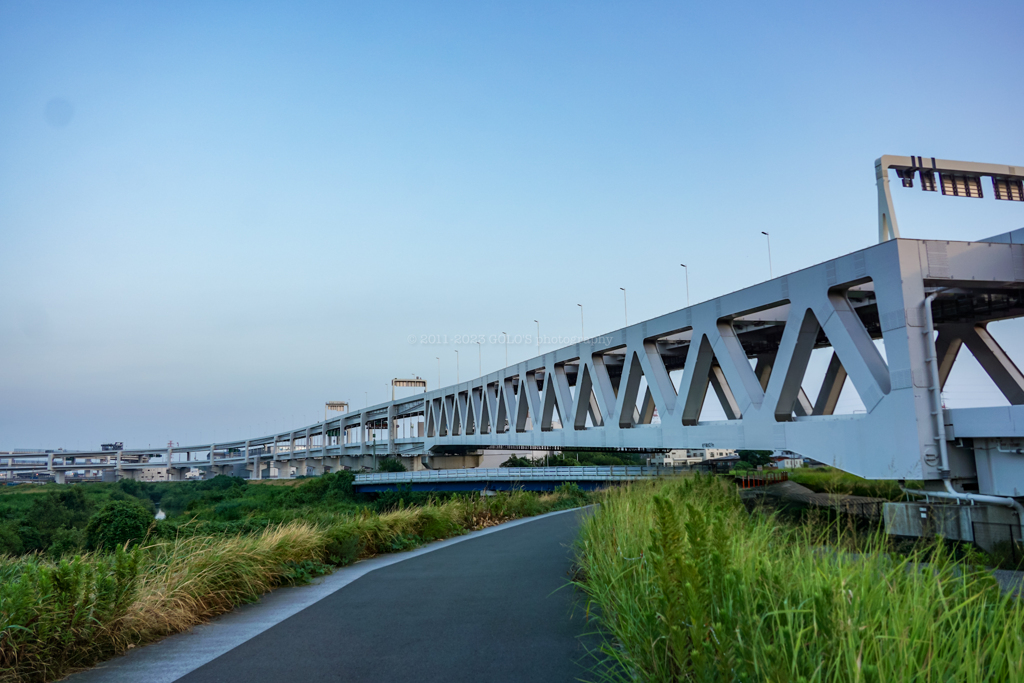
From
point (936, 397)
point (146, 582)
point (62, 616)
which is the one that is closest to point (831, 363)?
Result: point (936, 397)

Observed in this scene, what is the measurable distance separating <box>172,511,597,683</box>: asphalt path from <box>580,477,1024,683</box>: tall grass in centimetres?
95

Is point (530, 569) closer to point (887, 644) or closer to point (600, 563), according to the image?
point (600, 563)

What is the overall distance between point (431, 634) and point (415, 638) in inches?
8.5

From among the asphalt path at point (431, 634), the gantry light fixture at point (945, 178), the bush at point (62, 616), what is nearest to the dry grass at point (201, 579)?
the bush at point (62, 616)

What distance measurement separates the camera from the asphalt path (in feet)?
18.8

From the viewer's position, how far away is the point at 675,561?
3.98 meters

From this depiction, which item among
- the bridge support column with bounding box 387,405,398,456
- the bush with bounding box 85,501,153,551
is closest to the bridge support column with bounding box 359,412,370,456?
the bridge support column with bounding box 387,405,398,456

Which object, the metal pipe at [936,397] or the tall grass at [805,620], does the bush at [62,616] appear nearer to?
the tall grass at [805,620]

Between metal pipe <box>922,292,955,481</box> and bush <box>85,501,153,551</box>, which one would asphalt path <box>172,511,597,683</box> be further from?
bush <box>85,501,153,551</box>

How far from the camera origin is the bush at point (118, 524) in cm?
A: 3098

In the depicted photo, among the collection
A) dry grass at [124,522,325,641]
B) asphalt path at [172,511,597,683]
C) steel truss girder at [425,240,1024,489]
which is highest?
steel truss girder at [425,240,1024,489]

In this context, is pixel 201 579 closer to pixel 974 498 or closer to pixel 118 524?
pixel 974 498

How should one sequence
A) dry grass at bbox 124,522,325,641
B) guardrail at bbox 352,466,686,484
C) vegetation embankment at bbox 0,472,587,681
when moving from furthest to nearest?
1. guardrail at bbox 352,466,686,484
2. dry grass at bbox 124,522,325,641
3. vegetation embankment at bbox 0,472,587,681

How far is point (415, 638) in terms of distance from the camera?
6.84m
